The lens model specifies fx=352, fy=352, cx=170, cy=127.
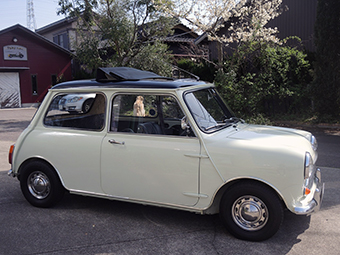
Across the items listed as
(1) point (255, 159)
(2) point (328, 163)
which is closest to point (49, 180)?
(1) point (255, 159)

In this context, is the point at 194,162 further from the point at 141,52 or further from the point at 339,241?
the point at 141,52

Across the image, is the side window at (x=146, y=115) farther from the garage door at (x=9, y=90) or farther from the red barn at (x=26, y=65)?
the garage door at (x=9, y=90)

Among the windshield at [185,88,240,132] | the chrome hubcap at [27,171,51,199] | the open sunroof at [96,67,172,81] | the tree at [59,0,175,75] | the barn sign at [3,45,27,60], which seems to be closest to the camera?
the windshield at [185,88,240,132]

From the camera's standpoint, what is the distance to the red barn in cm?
2744

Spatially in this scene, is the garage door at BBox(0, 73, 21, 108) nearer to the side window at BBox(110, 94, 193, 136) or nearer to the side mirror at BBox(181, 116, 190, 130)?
the side window at BBox(110, 94, 193, 136)

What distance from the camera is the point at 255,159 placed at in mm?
3863

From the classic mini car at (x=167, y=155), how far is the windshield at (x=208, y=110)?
0.06 feet

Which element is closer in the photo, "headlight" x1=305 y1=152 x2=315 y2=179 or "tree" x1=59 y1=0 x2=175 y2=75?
"headlight" x1=305 y1=152 x2=315 y2=179

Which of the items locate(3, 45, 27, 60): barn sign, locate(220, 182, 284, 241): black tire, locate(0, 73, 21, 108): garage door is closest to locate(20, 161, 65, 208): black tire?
locate(220, 182, 284, 241): black tire

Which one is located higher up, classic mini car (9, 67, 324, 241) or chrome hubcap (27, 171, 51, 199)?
classic mini car (9, 67, 324, 241)

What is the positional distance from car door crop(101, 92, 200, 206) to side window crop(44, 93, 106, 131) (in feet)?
0.85

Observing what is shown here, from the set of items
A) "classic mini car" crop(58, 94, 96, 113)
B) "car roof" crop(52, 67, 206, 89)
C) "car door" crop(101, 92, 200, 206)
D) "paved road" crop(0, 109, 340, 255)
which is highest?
"car roof" crop(52, 67, 206, 89)

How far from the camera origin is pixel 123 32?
17625 millimetres

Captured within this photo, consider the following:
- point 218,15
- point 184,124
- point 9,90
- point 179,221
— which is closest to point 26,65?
point 9,90
